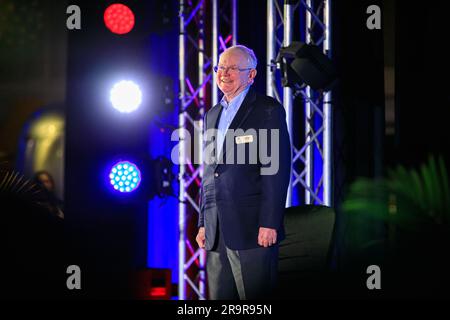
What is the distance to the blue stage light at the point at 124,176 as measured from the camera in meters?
4.35

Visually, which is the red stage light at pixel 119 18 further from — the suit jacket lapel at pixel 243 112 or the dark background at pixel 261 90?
the suit jacket lapel at pixel 243 112

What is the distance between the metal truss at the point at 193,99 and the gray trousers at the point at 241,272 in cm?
156

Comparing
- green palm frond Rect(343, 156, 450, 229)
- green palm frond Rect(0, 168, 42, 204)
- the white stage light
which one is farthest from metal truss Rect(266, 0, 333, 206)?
green palm frond Rect(0, 168, 42, 204)

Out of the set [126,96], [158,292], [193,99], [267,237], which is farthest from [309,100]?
[158,292]

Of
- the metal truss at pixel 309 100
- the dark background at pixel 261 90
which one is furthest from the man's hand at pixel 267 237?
the dark background at pixel 261 90

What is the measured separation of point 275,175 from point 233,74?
53cm

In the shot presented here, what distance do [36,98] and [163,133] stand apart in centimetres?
639

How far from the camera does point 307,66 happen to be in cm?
405

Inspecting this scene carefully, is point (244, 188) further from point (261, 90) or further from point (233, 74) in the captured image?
point (261, 90)
